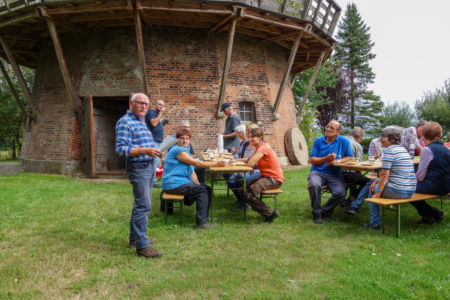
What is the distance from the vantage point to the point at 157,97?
30.2 feet

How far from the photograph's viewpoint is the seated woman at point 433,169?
163 inches

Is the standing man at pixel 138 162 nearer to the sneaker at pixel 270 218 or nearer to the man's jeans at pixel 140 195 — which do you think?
the man's jeans at pixel 140 195

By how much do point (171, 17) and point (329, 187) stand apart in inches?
267

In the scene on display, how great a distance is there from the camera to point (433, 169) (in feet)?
13.9

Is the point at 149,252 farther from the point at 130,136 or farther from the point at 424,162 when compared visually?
the point at 424,162

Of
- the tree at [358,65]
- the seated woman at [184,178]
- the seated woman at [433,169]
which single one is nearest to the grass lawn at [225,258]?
the seated woman at [184,178]

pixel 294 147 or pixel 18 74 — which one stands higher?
pixel 18 74

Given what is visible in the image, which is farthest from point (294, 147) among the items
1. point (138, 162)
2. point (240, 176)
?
point (138, 162)

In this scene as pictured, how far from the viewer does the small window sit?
34.5 ft

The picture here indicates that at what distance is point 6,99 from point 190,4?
66.0 feet

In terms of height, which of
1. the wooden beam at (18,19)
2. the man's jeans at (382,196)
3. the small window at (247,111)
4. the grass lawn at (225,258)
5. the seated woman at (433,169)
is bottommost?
the grass lawn at (225,258)

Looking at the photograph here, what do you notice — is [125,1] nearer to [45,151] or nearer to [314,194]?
[45,151]

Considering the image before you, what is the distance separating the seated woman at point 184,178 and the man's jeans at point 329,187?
154 cm

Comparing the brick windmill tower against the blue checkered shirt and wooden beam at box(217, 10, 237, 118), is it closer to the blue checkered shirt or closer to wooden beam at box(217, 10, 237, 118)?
wooden beam at box(217, 10, 237, 118)
